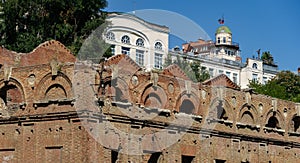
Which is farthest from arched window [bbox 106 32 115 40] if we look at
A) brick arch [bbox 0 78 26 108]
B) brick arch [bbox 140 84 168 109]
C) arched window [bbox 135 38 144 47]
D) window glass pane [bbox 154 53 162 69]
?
brick arch [bbox 0 78 26 108]

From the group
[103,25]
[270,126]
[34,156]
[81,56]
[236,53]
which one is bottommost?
[34,156]

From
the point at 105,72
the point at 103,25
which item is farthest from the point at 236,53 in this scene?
the point at 105,72

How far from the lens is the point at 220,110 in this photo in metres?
37.8

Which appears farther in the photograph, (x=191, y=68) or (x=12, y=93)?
(x=191, y=68)

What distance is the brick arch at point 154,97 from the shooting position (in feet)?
111

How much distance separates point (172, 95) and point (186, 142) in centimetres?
249

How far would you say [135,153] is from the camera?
3173cm

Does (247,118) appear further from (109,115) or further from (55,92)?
(55,92)

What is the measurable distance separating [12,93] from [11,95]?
13 centimetres

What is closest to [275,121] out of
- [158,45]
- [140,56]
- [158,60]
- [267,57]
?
[158,60]

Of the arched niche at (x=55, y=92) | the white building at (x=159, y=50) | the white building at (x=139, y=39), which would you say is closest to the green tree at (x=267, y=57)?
the white building at (x=159, y=50)

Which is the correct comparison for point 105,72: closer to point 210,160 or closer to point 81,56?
point 210,160

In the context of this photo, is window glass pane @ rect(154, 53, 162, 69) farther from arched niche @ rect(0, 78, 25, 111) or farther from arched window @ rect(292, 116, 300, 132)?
arched niche @ rect(0, 78, 25, 111)

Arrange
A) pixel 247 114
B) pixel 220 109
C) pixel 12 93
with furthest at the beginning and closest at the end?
pixel 247 114
pixel 220 109
pixel 12 93
